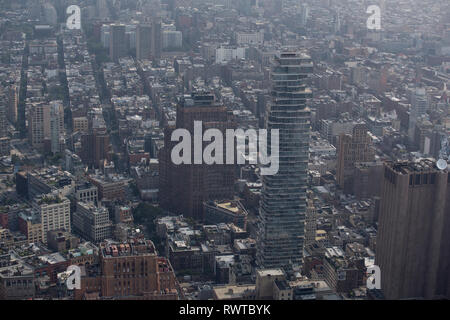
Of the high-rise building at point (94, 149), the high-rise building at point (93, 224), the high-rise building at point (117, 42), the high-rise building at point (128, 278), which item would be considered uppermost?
the high-rise building at point (117, 42)

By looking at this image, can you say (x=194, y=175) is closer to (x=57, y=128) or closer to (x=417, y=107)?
(x=57, y=128)

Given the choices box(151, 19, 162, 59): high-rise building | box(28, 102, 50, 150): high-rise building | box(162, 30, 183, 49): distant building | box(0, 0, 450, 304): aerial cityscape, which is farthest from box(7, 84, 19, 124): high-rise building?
box(162, 30, 183, 49): distant building

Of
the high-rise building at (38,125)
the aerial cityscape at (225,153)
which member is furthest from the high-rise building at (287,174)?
the high-rise building at (38,125)

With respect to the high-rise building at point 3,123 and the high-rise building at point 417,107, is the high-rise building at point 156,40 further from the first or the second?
the high-rise building at point 417,107

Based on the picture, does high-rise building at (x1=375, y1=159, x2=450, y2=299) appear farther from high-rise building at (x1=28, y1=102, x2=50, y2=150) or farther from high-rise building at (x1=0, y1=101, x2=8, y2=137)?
high-rise building at (x1=0, y1=101, x2=8, y2=137)

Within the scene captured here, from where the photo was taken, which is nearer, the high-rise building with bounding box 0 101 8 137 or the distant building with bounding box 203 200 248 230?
the distant building with bounding box 203 200 248 230

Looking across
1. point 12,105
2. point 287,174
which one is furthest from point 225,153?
point 12,105
